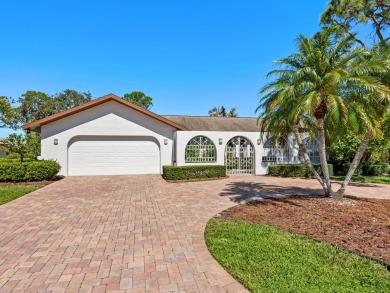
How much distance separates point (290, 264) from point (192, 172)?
35.7ft

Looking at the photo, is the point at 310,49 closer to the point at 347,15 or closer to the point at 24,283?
the point at 24,283

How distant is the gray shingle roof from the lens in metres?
21.6

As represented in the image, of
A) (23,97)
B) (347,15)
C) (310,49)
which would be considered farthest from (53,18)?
(23,97)

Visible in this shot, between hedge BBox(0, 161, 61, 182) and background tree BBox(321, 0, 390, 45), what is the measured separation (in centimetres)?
2263

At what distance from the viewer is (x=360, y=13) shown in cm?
1784

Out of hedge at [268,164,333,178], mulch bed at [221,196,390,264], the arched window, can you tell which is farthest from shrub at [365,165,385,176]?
the arched window

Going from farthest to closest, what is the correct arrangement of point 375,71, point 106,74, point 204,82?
point 204,82 < point 106,74 < point 375,71

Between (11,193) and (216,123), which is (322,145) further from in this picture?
(216,123)

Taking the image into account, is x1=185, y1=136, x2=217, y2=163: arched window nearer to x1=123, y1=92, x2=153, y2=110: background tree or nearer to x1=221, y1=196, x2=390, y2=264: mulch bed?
x1=221, y1=196, x2=390, y2=264: mulch bed

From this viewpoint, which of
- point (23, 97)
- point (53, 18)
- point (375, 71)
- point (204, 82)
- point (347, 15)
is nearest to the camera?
point (375, 71)

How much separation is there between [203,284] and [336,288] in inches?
73.5

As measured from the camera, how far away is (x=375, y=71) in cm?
744

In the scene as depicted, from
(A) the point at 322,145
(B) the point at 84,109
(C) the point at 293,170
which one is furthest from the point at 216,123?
(A) the point at 322,145

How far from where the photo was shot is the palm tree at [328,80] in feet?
23.3
